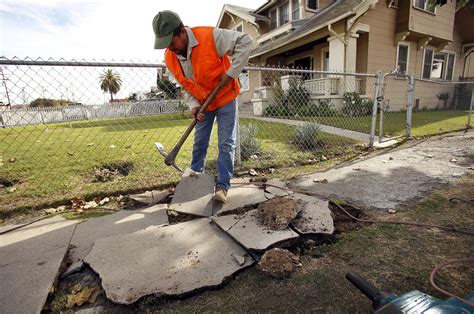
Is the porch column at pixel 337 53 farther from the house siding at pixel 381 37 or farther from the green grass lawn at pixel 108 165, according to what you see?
the green grass lawn at pixel 108 165

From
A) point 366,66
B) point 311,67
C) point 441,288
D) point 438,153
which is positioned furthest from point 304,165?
point 311,67

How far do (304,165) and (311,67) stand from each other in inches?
463

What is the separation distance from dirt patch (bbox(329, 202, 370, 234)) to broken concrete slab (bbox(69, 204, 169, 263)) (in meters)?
1.50

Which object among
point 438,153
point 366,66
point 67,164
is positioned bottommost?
point 438,153

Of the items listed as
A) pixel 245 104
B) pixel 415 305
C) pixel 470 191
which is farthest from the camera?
pixel 245 104

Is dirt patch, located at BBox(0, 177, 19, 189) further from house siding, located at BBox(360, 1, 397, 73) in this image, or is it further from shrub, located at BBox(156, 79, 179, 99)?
house siding, located at BBox(360, 1, 397, 73)

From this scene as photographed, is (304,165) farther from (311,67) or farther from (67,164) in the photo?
(311,67)

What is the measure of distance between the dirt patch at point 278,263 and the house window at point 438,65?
666 inches

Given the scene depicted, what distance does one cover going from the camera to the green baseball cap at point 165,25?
2.12 meters

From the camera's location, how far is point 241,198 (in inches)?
103

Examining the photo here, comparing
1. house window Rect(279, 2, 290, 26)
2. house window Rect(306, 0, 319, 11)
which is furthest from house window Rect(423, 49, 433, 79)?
house window Rect(279, 2, 290, 26)

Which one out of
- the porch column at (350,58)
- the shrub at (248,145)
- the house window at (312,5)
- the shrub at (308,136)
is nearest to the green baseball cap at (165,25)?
the shrub at (248,145)

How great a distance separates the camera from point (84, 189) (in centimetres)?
317

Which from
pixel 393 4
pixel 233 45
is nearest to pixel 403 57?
pixel 393 4
